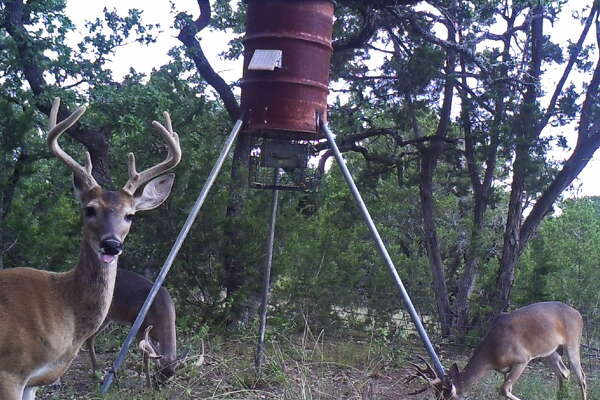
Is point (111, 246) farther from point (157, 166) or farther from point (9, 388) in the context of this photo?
point (9, 388)

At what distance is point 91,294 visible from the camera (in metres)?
5.17

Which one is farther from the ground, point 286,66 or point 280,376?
point 286,66

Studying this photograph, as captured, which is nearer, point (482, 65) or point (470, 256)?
point (482, 65)

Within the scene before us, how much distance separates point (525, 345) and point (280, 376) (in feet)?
11.6

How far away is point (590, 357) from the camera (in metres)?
11.0

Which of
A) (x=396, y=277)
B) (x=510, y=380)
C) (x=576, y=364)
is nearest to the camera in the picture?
(x=396, y=277)

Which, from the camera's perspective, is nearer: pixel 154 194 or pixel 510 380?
pixel 154 194

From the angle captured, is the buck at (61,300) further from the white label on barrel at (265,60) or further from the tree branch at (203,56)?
the tree branch at (203,56)

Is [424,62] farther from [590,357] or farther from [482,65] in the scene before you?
[590,357]

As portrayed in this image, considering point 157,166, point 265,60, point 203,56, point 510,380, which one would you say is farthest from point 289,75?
point 510,380

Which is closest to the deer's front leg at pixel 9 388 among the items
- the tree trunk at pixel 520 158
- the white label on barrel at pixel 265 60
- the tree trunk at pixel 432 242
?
the white label on barrel at pixel 265 60

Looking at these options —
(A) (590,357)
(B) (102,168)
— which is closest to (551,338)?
(A) (590,357)

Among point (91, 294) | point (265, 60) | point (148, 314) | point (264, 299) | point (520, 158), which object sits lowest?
point (148, 314)

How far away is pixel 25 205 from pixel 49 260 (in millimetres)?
784
